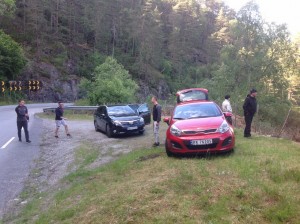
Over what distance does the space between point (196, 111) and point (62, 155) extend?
538 centimetres

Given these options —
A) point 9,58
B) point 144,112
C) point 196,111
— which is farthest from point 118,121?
point 9,58

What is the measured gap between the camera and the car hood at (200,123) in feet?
30.0

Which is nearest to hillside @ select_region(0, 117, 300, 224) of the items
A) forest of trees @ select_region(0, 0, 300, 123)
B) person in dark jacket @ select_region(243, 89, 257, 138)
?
person in dark jacket @ select_region(243, 89, 257, 138)

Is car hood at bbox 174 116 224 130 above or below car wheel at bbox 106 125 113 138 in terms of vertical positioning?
above

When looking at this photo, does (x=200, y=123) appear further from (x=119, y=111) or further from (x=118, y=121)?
(x=119, y=111)

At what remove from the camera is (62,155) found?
12.7 meters

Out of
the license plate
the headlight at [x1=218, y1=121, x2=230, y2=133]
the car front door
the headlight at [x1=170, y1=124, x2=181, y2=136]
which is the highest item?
the headlight at [x1=218, y1=121, x2=230, y2=133]

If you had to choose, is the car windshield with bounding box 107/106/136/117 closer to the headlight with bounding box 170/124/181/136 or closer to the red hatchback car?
the red hatchback car

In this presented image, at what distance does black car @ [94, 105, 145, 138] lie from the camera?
52.3ft

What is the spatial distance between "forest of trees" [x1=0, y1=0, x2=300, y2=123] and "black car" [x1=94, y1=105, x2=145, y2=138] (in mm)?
23673

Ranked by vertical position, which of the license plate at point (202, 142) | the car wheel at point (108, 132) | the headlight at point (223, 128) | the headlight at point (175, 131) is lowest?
the car wheel at point (108, 132)

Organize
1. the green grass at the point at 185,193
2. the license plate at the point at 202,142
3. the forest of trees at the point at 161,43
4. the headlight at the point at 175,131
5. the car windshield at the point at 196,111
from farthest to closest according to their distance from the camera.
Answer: the forest of trees at the point at 161,43 < the car windshield at the point at 196,111 < the headlight at the point at 175,131 < the license plate at the point at 202,142 < the green grass at the point at 185,193

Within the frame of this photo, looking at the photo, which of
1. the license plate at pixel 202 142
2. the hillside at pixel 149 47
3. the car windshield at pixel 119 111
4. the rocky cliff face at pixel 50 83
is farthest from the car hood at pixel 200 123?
the rocky cliff face at pixel 50 83

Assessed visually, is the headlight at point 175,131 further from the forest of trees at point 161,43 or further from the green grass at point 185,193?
the forest of trees at point 161,43
